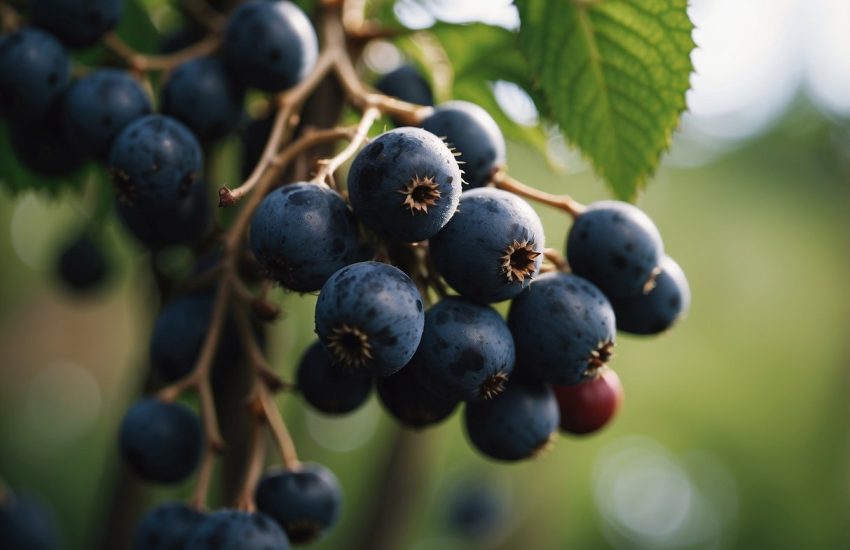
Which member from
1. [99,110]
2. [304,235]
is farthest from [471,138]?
[99,110]

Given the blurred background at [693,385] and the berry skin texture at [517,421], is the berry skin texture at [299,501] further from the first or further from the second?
the blurred background at [693,385]

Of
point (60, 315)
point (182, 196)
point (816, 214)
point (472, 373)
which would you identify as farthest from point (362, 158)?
point (60, 315)

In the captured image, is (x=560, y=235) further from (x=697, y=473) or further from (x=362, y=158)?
(x=362, y=158)

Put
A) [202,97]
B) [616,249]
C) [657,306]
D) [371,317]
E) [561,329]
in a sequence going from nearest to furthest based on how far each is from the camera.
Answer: [371,317] < [561,329] < [616,249] < [657,306] < [202,97]

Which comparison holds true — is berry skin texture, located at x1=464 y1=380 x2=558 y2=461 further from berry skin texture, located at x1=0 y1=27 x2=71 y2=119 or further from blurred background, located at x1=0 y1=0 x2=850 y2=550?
blurred background, located at x1=0 y1=0 x2=850 y2=550

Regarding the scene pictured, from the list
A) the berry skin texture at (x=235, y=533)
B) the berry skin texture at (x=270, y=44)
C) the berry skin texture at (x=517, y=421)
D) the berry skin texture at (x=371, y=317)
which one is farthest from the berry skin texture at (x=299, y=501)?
the berry skin texture at (x=270, y=44)

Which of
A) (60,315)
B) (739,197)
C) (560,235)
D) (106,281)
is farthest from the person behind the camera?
(60,315)

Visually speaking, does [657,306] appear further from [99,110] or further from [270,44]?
[99,110]
